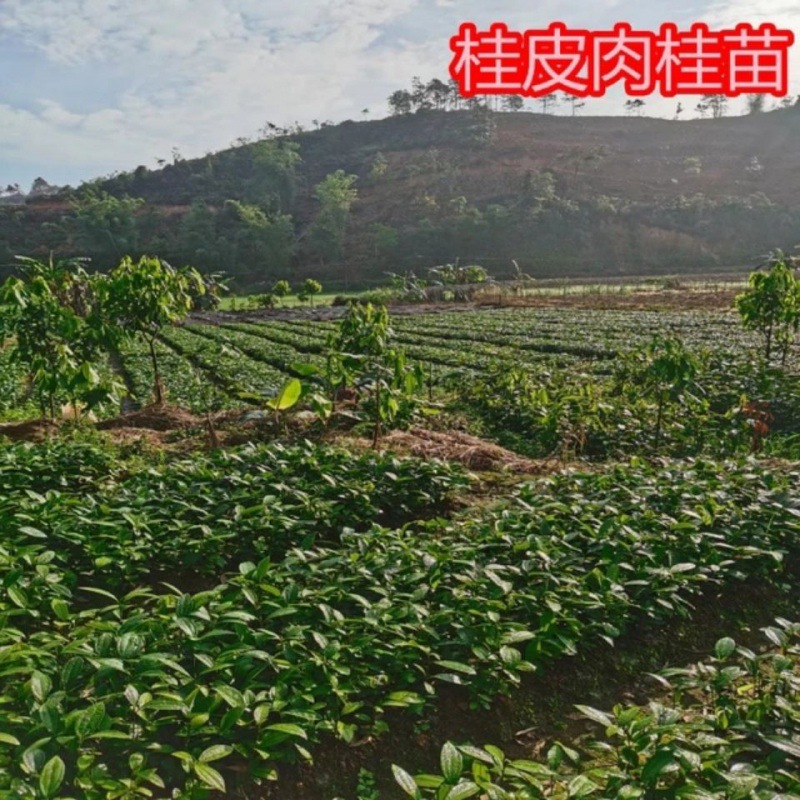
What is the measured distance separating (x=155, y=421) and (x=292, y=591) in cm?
754

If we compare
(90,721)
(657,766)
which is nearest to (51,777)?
(90,721)

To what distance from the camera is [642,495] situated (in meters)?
4.84

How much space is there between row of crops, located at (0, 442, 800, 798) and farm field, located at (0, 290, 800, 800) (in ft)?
0.05

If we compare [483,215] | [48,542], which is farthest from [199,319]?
[483,215]

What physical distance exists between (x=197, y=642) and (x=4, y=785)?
0.84m

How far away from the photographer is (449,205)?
69.6m

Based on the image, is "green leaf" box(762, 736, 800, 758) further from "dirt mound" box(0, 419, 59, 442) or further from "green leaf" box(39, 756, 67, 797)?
"dirt mound" box(0, 419, 59, 442)

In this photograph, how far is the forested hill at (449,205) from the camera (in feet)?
194

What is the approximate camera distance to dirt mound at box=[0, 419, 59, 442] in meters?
8.53

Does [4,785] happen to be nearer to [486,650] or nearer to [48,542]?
[486,650]

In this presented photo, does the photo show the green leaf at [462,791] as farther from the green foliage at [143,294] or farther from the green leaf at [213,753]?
the green foliage at [143,294]

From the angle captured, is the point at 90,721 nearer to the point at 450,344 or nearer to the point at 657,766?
the point at 657,766

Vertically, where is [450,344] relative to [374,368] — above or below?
below

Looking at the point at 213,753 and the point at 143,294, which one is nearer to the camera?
the point at 213,753
